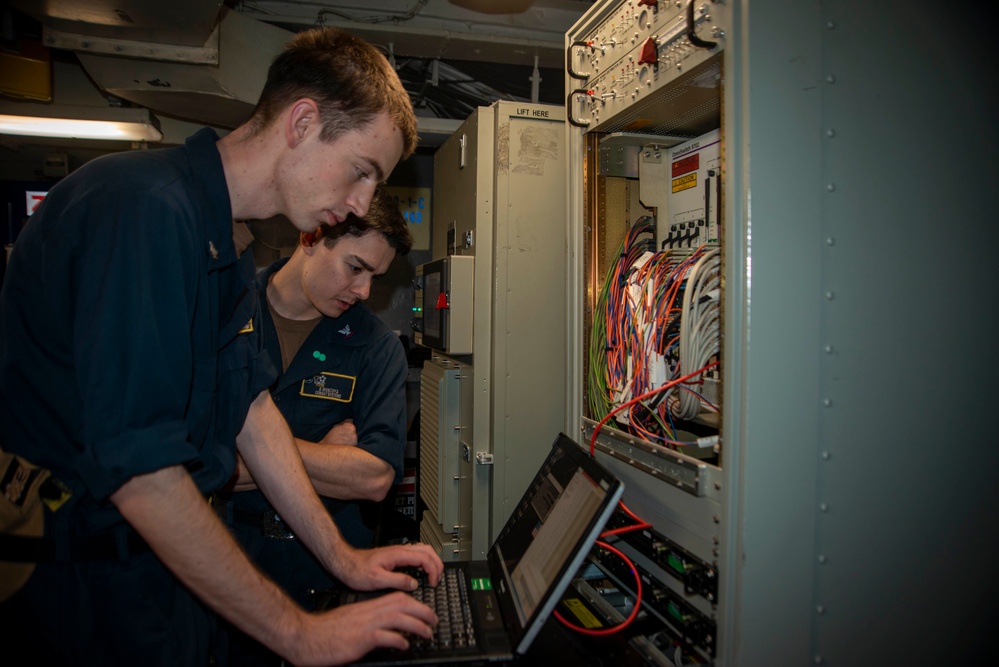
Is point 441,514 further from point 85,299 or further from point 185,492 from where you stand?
point 85,299

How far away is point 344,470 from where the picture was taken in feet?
6.54

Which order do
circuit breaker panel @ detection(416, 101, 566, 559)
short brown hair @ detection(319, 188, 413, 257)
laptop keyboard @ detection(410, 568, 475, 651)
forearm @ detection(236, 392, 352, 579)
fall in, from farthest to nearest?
circuit breaker panel @ detection(416, 101, 566, 559) < short brown hair @ detection(319, 188, 413, 257) < forearm @ detection(236, 392, 352, 579) < laptop keyboard @ detection(410, 568, 475, 651)

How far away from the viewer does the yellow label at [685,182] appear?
1.71m

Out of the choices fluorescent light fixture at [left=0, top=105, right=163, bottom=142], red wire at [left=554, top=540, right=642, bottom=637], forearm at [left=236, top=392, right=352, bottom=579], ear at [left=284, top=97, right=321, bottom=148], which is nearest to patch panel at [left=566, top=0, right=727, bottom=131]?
ear at [left=284, top=97, right=321, bottom=148]

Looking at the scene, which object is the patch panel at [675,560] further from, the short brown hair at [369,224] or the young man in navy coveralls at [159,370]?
the short brown hair at [369,224]

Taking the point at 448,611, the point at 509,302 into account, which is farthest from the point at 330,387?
the point at 448,611

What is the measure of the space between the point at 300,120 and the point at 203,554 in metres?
0.85

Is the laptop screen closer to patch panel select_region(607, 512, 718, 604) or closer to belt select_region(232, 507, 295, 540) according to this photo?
patch panel select_region(607, 512, 718, 604)

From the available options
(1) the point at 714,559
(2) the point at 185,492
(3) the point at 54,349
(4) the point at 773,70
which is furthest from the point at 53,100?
(1) the point at 714,559

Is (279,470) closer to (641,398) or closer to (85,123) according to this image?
(641,398)

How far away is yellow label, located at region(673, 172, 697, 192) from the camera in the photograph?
1714 millimetres

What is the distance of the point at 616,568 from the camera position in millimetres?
1477

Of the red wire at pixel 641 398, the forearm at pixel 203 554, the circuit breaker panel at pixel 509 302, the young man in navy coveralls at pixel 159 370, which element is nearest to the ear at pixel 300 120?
the young man in navy coveralls at pixel 159 370

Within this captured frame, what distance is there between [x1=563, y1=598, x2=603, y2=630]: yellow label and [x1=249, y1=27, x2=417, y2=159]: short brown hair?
4.02 ft
